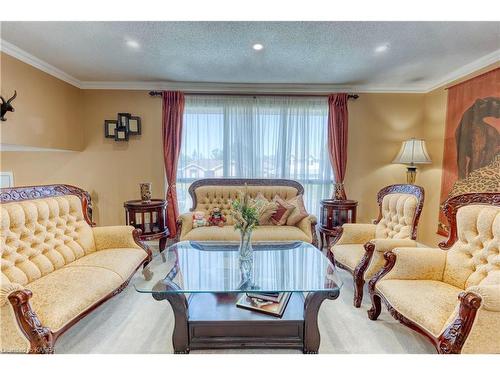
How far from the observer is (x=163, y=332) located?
199 cm

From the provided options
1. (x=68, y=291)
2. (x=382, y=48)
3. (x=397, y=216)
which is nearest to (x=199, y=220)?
(x=68, y=291)

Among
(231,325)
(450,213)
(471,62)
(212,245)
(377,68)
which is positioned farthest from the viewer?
(377,68)

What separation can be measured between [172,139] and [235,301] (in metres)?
2.87

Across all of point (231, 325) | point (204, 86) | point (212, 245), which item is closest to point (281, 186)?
point (212, 245)

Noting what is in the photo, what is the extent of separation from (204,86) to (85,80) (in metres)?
1.84

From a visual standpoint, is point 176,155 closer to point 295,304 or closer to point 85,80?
point 85,80

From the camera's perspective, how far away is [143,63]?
320cm

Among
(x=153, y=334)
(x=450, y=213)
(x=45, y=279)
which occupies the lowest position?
(x=153, y=334)

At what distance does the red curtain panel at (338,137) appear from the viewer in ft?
13.1

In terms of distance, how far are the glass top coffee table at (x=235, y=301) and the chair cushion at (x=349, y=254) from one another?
52cm

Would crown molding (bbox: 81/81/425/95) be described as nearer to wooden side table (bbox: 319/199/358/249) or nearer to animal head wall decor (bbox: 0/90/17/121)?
animal head wall decor (bbox: 0/90/17/121)

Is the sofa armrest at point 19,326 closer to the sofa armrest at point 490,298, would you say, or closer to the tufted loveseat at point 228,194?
the tufted loveseat at point 228,194

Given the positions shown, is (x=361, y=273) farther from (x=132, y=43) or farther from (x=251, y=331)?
(x=132, y=43)

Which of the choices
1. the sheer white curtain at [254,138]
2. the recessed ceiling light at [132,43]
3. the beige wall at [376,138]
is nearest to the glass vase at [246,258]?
the sheer white curtain at [254,138]
